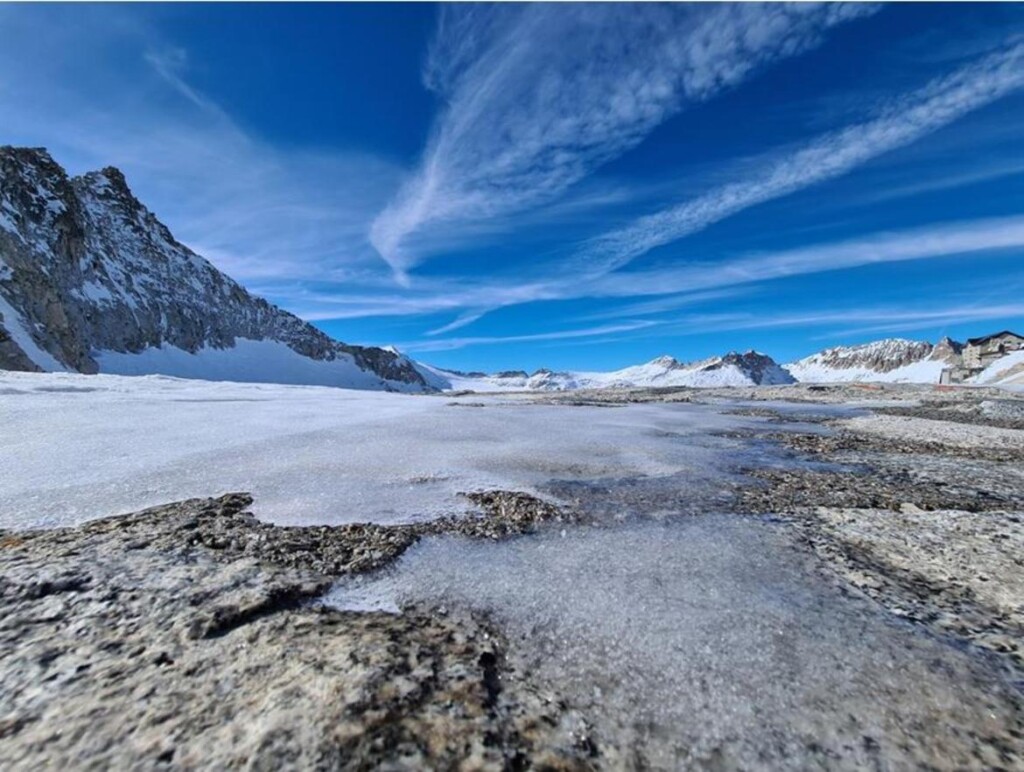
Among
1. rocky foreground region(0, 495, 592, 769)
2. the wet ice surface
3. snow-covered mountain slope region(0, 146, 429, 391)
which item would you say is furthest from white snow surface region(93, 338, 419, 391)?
the wet ice surface

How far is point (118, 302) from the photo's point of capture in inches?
4122

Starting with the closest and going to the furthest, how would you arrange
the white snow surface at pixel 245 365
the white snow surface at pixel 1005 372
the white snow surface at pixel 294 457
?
the white snow surface at pixel 294 457 < the white snow surface at pixel 1005 372 < the white snow surface at pixel 245 365

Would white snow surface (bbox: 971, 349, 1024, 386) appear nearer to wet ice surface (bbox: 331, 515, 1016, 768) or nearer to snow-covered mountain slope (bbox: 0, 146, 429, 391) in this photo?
wet ice surface (bbox: 331, 515, 1016, 768)

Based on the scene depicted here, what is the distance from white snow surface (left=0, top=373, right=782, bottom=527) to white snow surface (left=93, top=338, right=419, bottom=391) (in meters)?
92.4

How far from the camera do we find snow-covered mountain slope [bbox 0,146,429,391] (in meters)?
61.1

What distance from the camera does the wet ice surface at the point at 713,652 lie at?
170 centimetres

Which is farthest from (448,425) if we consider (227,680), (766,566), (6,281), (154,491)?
(6,281)

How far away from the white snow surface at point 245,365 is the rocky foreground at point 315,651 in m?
98.1

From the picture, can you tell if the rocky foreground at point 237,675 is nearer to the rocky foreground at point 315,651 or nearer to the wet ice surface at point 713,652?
the rocky foreground at point 315,651

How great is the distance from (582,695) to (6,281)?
84.3 meters

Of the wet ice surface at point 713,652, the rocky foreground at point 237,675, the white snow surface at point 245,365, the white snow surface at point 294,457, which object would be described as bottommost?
the rocky foreground at point 237,675

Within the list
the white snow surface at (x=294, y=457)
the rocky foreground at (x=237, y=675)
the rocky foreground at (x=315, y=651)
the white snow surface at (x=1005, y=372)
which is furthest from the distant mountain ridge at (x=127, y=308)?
the rocky foreground at (x=237, y=675)

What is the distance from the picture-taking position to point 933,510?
Answer: 4418mm

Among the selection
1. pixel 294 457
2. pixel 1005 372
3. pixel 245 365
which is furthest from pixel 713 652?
pixel 245 365
